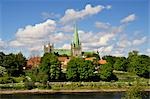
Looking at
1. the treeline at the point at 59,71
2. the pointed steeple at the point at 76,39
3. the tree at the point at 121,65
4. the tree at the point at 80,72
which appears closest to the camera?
the treeline at the point at 59,71

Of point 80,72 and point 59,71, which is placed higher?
point 59,71

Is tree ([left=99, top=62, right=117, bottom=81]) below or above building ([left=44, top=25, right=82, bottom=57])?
below

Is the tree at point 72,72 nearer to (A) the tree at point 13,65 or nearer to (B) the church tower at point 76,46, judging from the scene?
(A) the tree at point 13,65

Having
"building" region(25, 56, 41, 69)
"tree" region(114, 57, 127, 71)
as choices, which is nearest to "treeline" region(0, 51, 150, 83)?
"building" region(25, 56, 41, 69)

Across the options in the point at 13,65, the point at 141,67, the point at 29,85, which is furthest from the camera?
the point at 141,67

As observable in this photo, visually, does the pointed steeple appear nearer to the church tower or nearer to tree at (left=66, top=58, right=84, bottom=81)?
the church tower

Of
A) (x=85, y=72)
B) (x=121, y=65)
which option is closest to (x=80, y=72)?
(x=85, y=72)

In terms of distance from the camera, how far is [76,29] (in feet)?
237

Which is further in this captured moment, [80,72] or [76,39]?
[76,39]

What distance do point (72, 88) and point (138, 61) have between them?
A: 52.7 ft

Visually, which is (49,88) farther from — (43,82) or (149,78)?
(149,78)

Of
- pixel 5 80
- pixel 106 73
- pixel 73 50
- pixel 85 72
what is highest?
pixel 73 50

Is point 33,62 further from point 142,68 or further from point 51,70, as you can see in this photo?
point 142,68

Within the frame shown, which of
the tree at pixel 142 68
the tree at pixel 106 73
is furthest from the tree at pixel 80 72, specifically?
the tree at pixel 142 68
